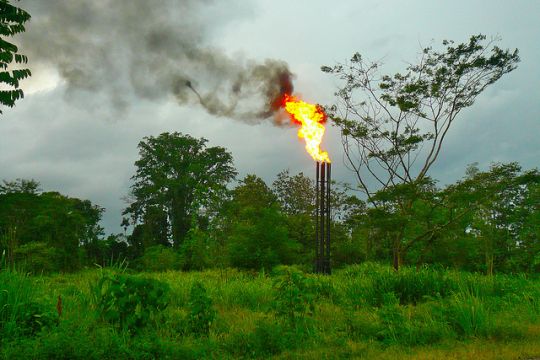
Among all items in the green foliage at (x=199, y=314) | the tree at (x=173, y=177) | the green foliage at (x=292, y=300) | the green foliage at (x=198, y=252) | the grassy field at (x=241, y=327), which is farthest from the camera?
the tree at (x=173, y=177)

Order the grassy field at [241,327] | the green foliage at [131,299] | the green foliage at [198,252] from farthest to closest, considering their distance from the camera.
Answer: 1. the green foliage at [198,252]
2. the green foliage at [131,299]
3. the grassy field at [241,327]

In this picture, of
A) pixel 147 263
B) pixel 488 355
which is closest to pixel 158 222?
pixel 147 263

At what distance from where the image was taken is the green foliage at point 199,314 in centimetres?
800

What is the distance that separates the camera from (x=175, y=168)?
40688mm

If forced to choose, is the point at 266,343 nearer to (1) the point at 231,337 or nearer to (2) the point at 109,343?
(1) the point at 231,337

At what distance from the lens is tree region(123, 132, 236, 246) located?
39125 mm

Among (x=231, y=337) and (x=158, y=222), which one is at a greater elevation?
(x=158, y=222)

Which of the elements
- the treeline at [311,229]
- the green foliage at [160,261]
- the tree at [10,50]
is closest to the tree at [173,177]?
the treeline at [311,229]

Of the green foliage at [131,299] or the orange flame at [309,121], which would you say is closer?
the green foliage at [131,299]

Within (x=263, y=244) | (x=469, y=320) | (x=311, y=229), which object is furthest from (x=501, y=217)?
(x=469, y=320)

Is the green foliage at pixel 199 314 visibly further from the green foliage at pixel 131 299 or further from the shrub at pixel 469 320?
the shrub at pixel 469 320

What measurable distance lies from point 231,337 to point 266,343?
67cm

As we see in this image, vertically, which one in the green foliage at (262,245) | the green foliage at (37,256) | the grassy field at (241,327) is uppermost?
the green foliage at (262,245)

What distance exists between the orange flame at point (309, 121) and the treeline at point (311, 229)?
3214 mm
